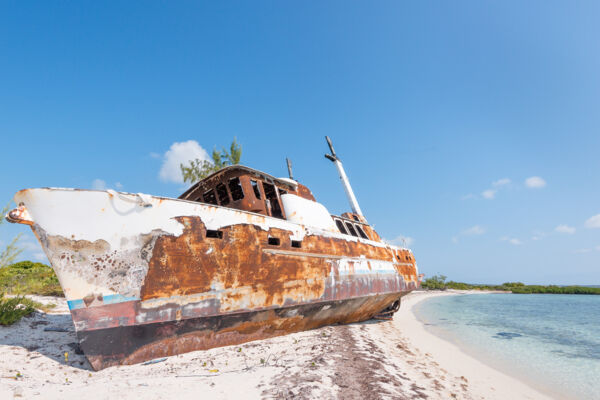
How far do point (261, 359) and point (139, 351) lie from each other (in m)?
2.20

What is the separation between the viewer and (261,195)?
26.7 feet

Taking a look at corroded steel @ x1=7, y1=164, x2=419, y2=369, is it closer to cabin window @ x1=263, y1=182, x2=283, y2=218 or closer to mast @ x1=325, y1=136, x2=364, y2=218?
cabin window @ x1=263, y1=182, x2=283, y2=218

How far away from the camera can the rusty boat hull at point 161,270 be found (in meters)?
4.96

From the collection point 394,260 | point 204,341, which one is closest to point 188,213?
point 204,341

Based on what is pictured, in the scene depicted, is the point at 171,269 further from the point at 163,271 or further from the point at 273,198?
the point at 273,198

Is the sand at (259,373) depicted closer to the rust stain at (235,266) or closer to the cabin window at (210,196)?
the rust stain at (235,266)

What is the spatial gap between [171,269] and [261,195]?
11.0ft

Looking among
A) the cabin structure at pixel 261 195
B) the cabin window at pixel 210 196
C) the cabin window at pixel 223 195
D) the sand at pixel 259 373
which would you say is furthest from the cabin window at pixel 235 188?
the sand at pixel 259 373

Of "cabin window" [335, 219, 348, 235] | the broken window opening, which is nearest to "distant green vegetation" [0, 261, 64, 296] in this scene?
the broken window opening

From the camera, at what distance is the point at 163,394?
370 cm

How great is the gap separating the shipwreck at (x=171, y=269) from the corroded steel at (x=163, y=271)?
0.06ft

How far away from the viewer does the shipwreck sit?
16.3 feet

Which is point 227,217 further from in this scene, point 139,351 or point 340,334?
point 340,334

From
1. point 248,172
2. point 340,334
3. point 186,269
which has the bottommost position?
point 340,334
